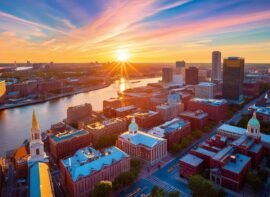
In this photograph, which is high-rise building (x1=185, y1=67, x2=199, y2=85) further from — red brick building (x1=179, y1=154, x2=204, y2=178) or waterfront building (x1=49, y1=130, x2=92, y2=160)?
red brick building (x1=179, y1=154, x2=204, y2=178)

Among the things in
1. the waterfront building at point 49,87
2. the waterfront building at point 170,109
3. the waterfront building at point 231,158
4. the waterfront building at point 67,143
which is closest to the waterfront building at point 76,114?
the waterfront building at point 67,143

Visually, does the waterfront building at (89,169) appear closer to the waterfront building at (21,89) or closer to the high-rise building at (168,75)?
the waterfront building at (21,89)

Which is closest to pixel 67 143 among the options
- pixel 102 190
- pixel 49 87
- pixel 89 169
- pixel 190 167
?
pixel 89 169

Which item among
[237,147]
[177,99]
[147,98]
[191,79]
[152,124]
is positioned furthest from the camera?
[191,79]

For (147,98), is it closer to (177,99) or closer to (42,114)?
(177,99)

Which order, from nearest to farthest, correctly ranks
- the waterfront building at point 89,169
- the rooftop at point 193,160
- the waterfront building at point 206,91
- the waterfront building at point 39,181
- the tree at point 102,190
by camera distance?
the waterfront building at point 39,181 < the tree at point 102,190 < the waterfront building at point 89,169 < the rooftop at point 193,160 < the waterfront building at point 206,91

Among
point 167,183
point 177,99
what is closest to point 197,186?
point 167,183

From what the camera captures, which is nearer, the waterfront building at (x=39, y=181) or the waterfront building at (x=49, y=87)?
the waterfront building at (x=39, y=181)
